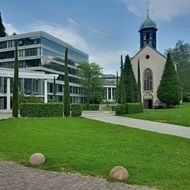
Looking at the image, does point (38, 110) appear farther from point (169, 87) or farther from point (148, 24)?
point (148, 24)

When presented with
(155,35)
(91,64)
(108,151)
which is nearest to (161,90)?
(155,35)

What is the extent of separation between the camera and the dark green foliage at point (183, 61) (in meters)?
92.7

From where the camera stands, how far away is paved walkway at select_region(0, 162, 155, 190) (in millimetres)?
8266

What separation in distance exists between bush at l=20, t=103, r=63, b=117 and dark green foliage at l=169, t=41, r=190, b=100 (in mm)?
60682

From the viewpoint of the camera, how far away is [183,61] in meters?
96.9

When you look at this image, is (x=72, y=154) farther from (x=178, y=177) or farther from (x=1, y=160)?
(x=178, y=177)

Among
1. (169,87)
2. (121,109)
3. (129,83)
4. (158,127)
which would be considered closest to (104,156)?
(158,127)

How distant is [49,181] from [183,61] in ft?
301

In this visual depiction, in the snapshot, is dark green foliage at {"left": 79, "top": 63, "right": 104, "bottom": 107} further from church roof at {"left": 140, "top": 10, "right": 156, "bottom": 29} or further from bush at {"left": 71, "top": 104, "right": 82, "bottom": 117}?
bush at {"left": 71, "top": 104, "right": 82, "bottom": 117}

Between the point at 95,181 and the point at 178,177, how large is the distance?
6.74 ft

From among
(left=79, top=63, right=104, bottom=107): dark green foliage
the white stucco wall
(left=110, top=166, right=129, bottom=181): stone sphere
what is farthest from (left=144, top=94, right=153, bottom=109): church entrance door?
(left=110, top=166, right=129, bottom=181): stone sphere

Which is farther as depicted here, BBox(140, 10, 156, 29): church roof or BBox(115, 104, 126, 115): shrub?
BBox(140, 10, 156, 29): church roof

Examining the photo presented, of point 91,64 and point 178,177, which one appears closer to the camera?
point 178,177

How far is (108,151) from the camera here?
41.8 ft
